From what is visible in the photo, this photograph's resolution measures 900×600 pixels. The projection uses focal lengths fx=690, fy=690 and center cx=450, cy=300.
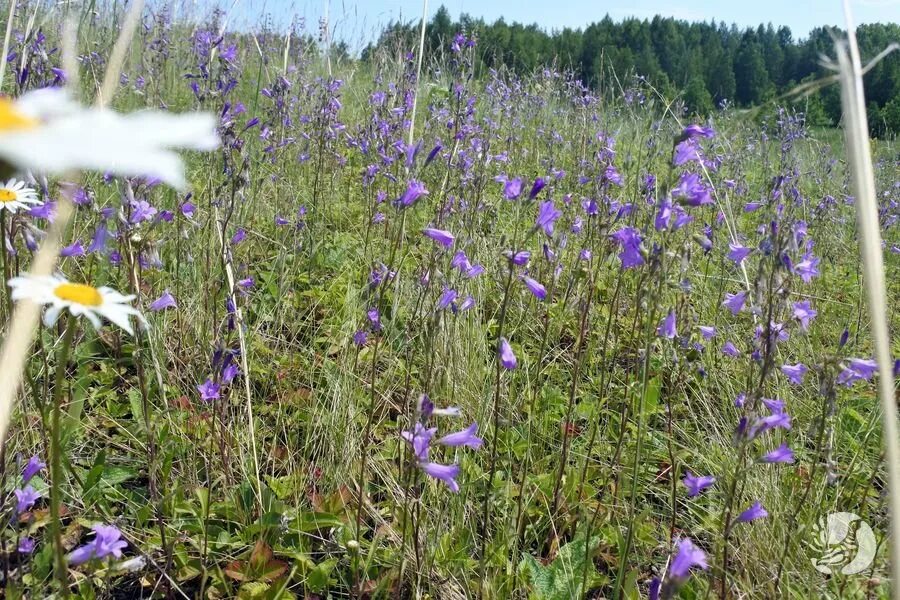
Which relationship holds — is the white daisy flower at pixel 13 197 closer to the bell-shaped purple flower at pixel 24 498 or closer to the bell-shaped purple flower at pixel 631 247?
the bell-shaped purple flower at pixel 24 498

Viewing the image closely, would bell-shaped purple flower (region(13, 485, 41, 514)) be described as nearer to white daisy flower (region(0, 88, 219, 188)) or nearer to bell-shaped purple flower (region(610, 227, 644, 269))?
white daisy flower (region(0, 88, 219, 188))

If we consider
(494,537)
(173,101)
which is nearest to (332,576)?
(494,537)

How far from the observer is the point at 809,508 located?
2244 millimetres

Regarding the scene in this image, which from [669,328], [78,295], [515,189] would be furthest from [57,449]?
[669,328]

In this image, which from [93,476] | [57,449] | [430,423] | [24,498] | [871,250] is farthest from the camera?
[430,423]

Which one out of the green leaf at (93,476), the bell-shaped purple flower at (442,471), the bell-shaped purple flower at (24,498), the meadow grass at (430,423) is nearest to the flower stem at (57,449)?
the meadow grass at (430,423)

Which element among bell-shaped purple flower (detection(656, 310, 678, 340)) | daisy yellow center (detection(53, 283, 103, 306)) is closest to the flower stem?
daisy yellow center (detection(53, 283, 103, 306))

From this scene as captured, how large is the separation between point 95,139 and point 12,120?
10cm

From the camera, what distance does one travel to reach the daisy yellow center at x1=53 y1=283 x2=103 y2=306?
2.69 feet

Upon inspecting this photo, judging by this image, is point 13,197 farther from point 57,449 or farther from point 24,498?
point 57,449

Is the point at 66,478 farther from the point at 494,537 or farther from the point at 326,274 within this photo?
the point at 326,274

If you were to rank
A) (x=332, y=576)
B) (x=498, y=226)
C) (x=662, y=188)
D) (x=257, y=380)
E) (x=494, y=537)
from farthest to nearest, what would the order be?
(x=498, y=226) < (x=257, y=380) < (x=494, y=537) < (x=332, y=576) < (x=662, y=188)

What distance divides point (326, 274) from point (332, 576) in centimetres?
213

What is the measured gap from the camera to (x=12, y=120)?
37 cm
